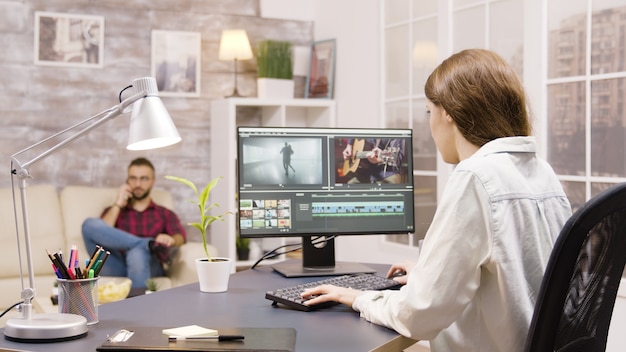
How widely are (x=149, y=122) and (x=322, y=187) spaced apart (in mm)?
961

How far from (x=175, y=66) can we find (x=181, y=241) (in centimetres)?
127

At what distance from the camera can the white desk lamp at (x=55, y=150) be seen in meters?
1.67

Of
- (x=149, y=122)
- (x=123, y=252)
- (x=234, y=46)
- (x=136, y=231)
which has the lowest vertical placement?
(x=123, y=252)

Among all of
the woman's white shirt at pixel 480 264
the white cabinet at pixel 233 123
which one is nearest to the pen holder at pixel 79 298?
the woman's white shirt at pixel 480 264

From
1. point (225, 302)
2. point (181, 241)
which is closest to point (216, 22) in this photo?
point (181, 241)

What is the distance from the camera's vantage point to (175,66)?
17.8 ft

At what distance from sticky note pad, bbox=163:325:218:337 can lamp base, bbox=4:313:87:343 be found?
0.18 m

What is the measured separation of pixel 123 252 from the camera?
4.71m

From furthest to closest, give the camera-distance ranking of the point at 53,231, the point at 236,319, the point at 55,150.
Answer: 1. the point at 53,231
2. the point at 236,319
3. the point at 55,150

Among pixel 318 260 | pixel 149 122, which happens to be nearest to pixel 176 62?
pixel 318 260

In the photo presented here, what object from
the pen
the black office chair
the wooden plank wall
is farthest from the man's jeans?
the black office chair

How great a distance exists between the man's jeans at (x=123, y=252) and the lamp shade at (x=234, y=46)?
1401 mm

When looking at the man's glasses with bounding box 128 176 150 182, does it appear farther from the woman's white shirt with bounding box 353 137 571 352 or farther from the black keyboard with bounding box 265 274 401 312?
the woman's white shirt with bounding box 353 137 571 352

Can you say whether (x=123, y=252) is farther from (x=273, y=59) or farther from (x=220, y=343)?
(x=220, y=343)
